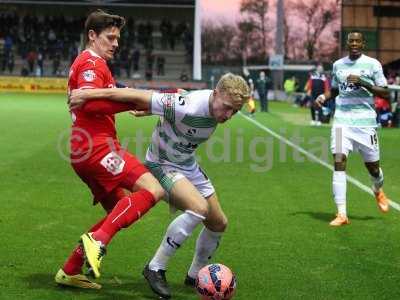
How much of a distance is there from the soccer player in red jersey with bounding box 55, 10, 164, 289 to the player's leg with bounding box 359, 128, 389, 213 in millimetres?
4292

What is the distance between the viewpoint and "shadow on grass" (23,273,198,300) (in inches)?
231

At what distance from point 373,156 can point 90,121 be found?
15.7 feet

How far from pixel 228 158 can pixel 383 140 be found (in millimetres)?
6972

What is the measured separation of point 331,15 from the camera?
286 feet

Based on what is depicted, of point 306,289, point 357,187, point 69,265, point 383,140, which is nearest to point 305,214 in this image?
point 357,187

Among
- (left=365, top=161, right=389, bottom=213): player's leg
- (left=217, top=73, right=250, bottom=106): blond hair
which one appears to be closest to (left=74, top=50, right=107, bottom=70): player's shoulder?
(left=217, top=73, right=250, bottom=106): blond hair

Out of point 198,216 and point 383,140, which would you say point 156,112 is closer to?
point 198,216

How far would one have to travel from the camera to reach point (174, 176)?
596 cm

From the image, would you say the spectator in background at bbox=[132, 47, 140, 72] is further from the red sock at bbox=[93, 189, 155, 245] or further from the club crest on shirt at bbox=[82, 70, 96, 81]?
the red sock at bbox=[93, 189, 155, 245]

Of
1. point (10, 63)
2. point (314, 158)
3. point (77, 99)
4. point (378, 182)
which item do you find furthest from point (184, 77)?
point (77, 99)

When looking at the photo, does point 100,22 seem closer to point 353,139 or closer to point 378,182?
point 353,139

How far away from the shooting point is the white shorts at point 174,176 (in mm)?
5941

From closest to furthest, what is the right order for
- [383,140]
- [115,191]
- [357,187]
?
1. [115,191]
2. [357,187]
3. [383,140]

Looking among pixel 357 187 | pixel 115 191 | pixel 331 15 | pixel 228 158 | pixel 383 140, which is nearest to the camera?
pixel 115 191
